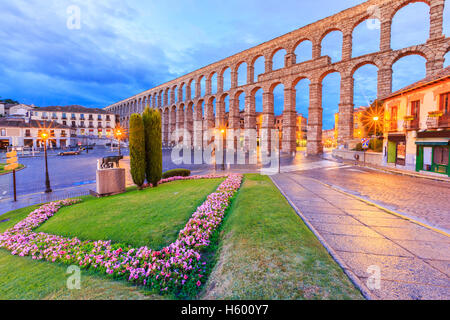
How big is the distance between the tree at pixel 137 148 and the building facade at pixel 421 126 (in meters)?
20.8

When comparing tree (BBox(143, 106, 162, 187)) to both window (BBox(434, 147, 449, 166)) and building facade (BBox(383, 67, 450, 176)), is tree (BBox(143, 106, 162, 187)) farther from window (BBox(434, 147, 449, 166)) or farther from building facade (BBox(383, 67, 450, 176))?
window (BBox(434, 147, 449, 166))

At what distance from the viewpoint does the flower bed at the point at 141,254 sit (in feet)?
10.7

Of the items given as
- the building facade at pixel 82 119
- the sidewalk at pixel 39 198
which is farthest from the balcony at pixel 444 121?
the building facade at pixel 82 119

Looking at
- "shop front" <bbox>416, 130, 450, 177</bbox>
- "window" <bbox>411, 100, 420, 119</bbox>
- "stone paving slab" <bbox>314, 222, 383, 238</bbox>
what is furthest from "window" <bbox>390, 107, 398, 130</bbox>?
"stone paving slab" <bbox>314, 222, 383, 238</bbox>

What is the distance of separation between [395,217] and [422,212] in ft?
5.11

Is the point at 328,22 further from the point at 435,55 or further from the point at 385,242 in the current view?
the point at 385,242

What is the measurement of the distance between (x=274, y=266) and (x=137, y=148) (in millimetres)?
10085

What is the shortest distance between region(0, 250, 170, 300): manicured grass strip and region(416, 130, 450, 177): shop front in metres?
21.1

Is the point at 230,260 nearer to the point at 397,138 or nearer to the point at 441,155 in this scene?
the point at 441,155

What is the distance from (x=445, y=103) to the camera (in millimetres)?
14773

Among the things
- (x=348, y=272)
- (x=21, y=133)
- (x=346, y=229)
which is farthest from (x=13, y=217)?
(x=21, y=133)

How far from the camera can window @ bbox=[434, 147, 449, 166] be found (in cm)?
1467

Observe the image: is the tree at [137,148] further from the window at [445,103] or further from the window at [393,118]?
the window at [393,118]
